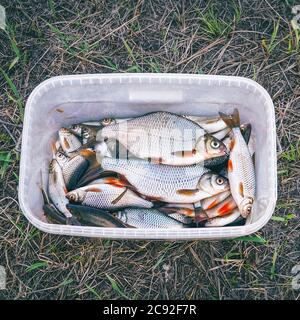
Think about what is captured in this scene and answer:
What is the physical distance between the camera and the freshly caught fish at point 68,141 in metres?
2.16

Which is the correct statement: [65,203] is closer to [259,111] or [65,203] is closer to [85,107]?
[85,107]

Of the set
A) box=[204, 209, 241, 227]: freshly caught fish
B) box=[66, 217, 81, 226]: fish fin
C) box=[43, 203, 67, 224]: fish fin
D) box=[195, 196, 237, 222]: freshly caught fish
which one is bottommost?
box=[204, 209, 241, 227]: freshly caught fish

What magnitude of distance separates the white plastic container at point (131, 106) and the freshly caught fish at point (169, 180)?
19cm

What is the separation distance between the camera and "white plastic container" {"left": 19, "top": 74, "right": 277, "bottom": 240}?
193 cm

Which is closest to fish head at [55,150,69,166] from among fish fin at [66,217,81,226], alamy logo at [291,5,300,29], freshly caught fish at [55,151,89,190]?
freshly caught fish at [55,151,89,190]

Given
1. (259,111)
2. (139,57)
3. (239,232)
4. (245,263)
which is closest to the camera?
(239,232)

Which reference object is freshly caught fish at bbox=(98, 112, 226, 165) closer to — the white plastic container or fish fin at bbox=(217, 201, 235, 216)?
the white plastic container

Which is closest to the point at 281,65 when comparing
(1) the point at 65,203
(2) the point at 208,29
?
(2) the point at 208,29

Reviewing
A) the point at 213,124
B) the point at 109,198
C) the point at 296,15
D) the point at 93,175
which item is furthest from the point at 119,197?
the point at 296,15

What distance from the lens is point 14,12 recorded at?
94.2 inches

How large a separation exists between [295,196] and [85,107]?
100 centimetres

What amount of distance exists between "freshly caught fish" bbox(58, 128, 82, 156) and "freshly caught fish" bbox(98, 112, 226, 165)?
0.69 ft
